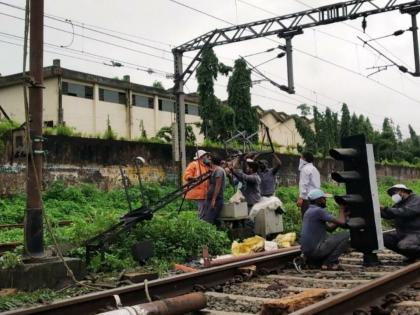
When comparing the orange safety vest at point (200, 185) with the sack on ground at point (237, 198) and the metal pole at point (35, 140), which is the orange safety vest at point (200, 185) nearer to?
the sack on ground at point (237, 198)

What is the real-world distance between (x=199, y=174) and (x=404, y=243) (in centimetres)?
452

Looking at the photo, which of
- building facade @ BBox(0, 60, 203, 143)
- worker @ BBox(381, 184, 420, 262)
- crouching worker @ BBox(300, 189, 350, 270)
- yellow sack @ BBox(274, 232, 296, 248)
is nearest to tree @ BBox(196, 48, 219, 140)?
building facade @ BBox(0, 60, 203, 143)

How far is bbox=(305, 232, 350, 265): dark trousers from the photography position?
25.7 feet

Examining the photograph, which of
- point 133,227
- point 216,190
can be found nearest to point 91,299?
point 133,227

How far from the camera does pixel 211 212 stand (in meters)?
11.1

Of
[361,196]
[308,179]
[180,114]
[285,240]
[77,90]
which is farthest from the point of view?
[77,90]

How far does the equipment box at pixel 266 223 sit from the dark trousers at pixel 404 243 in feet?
10.4

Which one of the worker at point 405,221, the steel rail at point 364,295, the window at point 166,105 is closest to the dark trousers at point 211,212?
the worker at point 405,221

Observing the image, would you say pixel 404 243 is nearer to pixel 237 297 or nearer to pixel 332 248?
pixel 332 248

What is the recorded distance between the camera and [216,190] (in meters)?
10.7

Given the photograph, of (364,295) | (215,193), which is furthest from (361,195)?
(215,193)

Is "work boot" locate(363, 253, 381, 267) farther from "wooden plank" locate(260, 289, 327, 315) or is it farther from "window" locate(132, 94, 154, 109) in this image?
"window" locate(132, 94, 154, 109)

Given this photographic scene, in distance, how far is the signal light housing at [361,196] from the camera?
7.35 m

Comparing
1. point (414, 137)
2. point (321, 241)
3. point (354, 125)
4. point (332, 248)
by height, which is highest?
point (414, 137)
